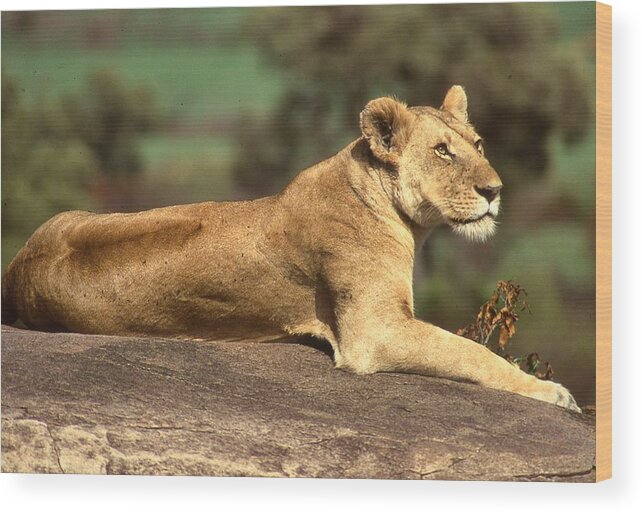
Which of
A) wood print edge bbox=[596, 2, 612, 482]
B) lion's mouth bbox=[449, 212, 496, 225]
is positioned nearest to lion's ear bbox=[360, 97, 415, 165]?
lion's mouth bbox=[449, 212, 496, 225]

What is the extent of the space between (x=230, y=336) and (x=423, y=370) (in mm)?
1625

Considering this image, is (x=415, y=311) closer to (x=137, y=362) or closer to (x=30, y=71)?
(x=137, y=362)

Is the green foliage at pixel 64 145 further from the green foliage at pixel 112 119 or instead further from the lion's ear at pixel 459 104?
the lion's ear at pixel 459 104

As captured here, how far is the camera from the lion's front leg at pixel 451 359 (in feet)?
37.0

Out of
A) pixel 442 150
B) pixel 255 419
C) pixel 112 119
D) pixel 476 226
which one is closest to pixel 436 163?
pixel 442 150

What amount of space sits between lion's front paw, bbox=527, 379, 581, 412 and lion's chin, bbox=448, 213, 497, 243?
123cm

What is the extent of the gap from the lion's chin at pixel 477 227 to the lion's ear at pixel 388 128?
707 millimetres

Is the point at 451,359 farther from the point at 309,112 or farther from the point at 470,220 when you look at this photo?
the point at 309,112

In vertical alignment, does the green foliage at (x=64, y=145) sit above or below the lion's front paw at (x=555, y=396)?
above

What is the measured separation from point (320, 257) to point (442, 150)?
126 cm

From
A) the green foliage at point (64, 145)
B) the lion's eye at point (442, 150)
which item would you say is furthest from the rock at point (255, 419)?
the lion's eye at point (442, 150)

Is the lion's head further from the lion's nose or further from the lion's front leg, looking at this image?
the lion's front leg

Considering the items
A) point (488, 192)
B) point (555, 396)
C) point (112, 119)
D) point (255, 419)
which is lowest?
point (255, 419)

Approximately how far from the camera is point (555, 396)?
1125cm
